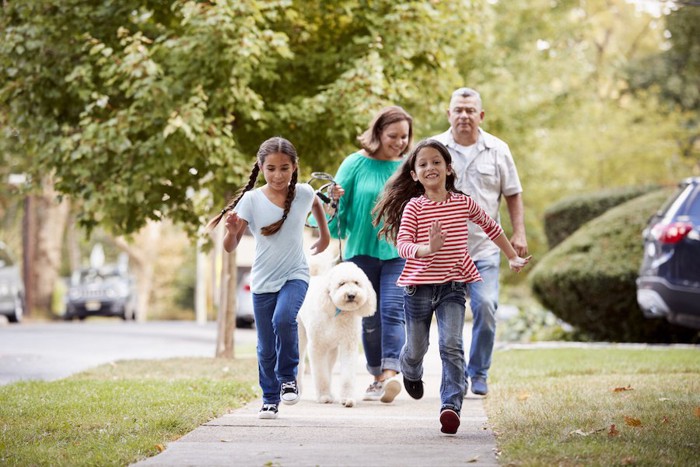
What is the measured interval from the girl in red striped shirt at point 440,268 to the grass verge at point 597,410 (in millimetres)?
463

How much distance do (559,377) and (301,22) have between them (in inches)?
194

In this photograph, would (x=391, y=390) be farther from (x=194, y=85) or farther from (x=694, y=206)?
(x=694, y=206)

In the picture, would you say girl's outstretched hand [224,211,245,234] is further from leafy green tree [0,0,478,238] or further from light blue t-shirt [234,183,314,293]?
leafy green tree [0,0,478,238]

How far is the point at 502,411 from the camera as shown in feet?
24.3

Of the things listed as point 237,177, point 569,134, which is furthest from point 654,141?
point 237,177

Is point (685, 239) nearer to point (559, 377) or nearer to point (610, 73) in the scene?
point (559, 377)

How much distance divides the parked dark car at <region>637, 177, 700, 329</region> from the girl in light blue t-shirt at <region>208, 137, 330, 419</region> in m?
6.34

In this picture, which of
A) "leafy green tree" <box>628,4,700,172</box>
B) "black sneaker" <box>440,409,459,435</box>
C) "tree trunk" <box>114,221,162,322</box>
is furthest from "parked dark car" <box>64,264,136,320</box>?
"black sneaker" <box>440,409,459,435</box>

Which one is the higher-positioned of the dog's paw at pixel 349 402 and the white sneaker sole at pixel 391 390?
the white sneaker sole at pixel 391 390

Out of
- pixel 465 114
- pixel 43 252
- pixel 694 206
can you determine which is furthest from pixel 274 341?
pixel 43 252

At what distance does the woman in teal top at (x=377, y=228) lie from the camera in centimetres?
837

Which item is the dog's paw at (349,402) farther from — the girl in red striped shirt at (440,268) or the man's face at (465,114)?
the man's face at (465,114)

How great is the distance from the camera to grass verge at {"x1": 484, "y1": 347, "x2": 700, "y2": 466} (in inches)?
217

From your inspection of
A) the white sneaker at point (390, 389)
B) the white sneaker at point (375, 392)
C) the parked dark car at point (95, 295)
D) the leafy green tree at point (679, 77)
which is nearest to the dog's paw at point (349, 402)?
the white sneaker at point (390, 389)
